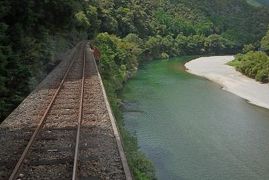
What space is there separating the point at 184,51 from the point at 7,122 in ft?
365

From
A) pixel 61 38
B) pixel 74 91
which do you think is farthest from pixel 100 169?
pixel 61 38

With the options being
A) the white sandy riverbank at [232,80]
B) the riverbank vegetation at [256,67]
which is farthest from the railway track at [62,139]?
the riverbank vegetation at [256,67]

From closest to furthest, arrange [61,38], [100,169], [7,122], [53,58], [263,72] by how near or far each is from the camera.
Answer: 1. [100,169]
2. [7,122]
3. [53,58]
4. [61,38]
5. [263,72]

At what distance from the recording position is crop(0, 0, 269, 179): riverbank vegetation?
26.5 metres

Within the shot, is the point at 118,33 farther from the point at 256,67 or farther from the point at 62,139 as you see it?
the point at 62,139

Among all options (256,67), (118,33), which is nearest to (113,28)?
(118,33)

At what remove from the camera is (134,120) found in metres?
42.2

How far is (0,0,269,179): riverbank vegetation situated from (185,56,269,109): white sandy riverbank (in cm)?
1253

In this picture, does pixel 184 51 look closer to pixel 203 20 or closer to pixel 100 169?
pixel 203 20

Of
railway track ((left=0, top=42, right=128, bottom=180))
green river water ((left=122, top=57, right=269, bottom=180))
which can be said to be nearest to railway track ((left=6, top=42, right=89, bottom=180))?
railway track ((left=0, top=42, right=128, bottom=180))

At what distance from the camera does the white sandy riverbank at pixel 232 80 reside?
57406 mm

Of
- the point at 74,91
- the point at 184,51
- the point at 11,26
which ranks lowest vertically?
the point at 184,51

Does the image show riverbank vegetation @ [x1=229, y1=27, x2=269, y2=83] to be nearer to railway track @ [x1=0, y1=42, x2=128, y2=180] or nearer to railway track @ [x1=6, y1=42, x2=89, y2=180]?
→ railway track @ [x1=0, y1=42, x2=128, y2=180]

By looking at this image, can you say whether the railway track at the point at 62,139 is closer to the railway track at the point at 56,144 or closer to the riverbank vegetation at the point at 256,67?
the railway track at the point at 56,144
